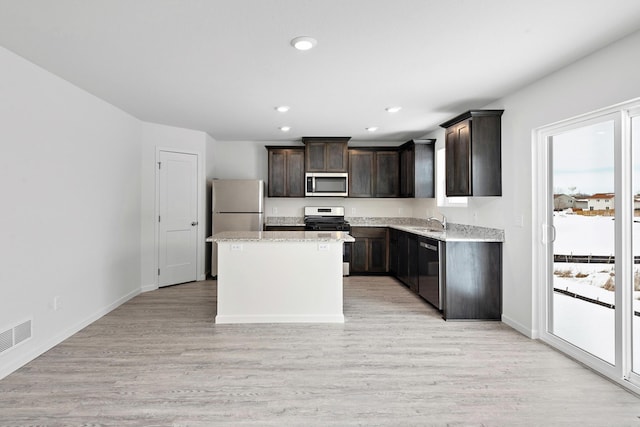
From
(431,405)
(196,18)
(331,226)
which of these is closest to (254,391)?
(431,405)

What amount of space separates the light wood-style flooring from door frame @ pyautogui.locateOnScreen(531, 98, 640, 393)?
0.11m

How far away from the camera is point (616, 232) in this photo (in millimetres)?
2541

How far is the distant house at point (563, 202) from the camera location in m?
3.04

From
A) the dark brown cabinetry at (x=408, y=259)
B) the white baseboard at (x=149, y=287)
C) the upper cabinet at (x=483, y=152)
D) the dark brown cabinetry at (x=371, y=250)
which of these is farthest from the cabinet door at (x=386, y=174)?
the white baseboard at (x=149, y=287)

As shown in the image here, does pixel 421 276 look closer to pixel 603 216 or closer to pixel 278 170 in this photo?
pixel 603 216

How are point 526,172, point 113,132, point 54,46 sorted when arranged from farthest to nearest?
point 113,132, point 526,172, point 54,46

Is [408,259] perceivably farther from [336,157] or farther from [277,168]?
[277,168]

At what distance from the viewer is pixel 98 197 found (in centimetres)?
387

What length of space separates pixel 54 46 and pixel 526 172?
13.4 feet

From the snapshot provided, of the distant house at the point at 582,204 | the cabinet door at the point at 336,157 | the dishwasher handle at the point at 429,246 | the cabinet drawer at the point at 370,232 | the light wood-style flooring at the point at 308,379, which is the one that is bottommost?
the light wood-style flooring at the point at 308,379

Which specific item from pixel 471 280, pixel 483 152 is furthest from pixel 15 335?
pixel 483 152

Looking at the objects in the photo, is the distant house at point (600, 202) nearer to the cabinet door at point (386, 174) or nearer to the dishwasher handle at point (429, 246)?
the dishwasher handle at point (429, 246)

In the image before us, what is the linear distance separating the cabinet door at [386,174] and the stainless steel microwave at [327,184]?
1.93 ft

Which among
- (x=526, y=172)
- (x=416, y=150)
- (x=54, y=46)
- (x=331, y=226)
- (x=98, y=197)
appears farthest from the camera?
(x=331, y=226)
